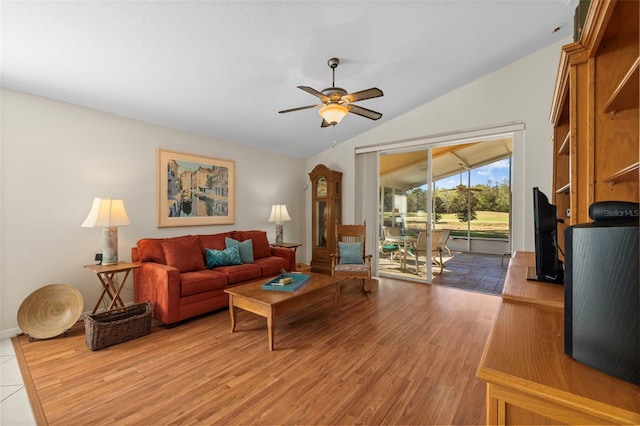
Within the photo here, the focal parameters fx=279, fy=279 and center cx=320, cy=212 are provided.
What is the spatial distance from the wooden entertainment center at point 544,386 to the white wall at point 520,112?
333cm

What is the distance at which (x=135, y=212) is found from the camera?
11.7 ft

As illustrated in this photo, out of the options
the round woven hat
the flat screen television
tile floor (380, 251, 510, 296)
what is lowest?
tile floor (380, 251, 510, 296)

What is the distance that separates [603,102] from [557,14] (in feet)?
8.36

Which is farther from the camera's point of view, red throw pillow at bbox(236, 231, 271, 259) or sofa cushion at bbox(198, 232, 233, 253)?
red throw pillow at bbox(236, 231, 271, 259)

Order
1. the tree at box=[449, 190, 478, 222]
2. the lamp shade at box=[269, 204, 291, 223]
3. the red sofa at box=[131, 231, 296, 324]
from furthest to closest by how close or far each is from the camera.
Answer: the tree at box=[449, 190, 478, 222]
the lamp shade at box=[269, 204, 291, 223]
the red sofa at box=[131, 231, 296, 324]

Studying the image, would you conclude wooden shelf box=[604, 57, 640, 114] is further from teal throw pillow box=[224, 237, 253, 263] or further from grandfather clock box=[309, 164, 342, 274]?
grandfather clock box=[309, 164, 342, 274]

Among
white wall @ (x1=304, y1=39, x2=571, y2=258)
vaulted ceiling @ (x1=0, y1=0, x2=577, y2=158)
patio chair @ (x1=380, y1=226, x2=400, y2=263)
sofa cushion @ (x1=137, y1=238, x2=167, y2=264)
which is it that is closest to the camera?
vaulted ceiling @ (x1=0, y1=0, x2=577, y2=158)

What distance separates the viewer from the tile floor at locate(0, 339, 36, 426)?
1712 mm

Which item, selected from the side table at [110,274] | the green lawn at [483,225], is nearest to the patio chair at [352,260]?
the side table at [110,274]

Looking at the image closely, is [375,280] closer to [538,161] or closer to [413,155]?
[413,155]

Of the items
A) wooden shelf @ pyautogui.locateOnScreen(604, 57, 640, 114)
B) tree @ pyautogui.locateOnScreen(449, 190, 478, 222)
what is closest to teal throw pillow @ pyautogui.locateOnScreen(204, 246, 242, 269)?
wooden shelf @ pyautogui.locateOnScreen(604, 57, 640, 114)

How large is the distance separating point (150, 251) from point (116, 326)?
0.98 m

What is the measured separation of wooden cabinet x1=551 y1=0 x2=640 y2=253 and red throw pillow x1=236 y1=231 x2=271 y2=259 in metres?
3.86

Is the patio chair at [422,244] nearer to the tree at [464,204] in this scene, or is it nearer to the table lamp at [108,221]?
the tree at [464,204]
